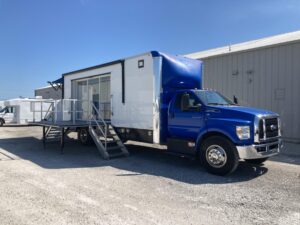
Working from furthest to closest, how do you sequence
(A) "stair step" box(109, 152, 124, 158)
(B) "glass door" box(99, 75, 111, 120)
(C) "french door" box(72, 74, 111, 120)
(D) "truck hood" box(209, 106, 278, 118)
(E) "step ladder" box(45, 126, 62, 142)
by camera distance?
1. (E) "step ladder" box(45, 126, 62, 142)
2. (C) "french door" box(72, 74, 111, 120)
3. (B) "glass door" box(99, 75, 111, 120)
4. (A) "stair step" box(109, 152, 124, 158)
5. (D) "truck hood" box(209, 106, 278, 118)

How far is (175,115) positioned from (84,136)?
522 cm

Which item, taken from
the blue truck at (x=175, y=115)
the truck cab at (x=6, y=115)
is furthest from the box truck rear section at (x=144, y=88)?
the truck cab at (x=6, y=115)

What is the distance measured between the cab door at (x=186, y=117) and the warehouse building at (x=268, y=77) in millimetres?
6854

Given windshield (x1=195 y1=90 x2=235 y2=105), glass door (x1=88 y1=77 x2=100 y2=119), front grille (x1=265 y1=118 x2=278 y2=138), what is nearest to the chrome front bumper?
front grille (x1=265 y1=118 x2=278 y2=138)

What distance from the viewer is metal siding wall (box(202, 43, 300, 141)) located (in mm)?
12828

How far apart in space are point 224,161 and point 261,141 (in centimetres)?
99

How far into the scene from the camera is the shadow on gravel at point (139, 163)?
7246mm

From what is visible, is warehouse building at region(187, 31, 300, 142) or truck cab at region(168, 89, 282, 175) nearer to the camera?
truck cab at region(168, 89, 282, 175)

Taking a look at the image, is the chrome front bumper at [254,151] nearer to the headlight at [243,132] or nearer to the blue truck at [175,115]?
the blue truck at [175,115]

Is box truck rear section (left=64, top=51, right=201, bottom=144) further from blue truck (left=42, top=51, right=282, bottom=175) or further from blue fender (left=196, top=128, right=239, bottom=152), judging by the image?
blue fender (left=196, top=128, right=239, bottom=152)

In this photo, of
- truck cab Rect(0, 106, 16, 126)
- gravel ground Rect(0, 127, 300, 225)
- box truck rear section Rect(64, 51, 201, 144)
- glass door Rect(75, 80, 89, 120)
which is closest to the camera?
gravel ground Rect(0, 127, 300, 225)

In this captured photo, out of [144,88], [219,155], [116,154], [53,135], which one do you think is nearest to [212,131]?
[219,155]

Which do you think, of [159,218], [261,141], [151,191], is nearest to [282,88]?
[261,141]

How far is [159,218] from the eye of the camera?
457 cm
